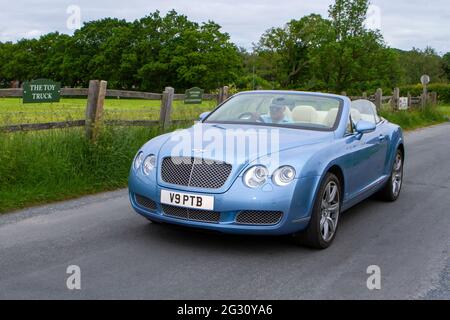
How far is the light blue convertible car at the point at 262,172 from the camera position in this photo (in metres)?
4.82

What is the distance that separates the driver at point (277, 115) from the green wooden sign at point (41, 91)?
3.93 m

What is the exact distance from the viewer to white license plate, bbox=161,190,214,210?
484cm

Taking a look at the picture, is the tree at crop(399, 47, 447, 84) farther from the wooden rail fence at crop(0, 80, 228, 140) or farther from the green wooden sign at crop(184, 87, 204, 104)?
the wooden rail fence at crop(0, 80, 228, 140)

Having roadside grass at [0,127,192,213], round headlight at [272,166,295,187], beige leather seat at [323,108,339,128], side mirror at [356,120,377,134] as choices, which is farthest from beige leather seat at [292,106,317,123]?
roadside grass at [0,127,192,213]

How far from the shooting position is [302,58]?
74.8 metres

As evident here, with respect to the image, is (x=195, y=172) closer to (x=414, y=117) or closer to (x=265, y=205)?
(x=265, y=205)

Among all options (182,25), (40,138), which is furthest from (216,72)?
(40,138)

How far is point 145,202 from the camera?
17.4 feet

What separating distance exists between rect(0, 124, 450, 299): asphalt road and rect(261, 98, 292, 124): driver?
4.36 ft

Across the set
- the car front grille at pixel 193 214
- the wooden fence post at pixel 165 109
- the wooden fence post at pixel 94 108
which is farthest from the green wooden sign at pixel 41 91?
the car front grille at pixel 193 214

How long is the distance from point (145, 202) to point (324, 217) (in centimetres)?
168

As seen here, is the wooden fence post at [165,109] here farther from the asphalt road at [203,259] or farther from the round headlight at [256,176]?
the round headlight at [256,176]
